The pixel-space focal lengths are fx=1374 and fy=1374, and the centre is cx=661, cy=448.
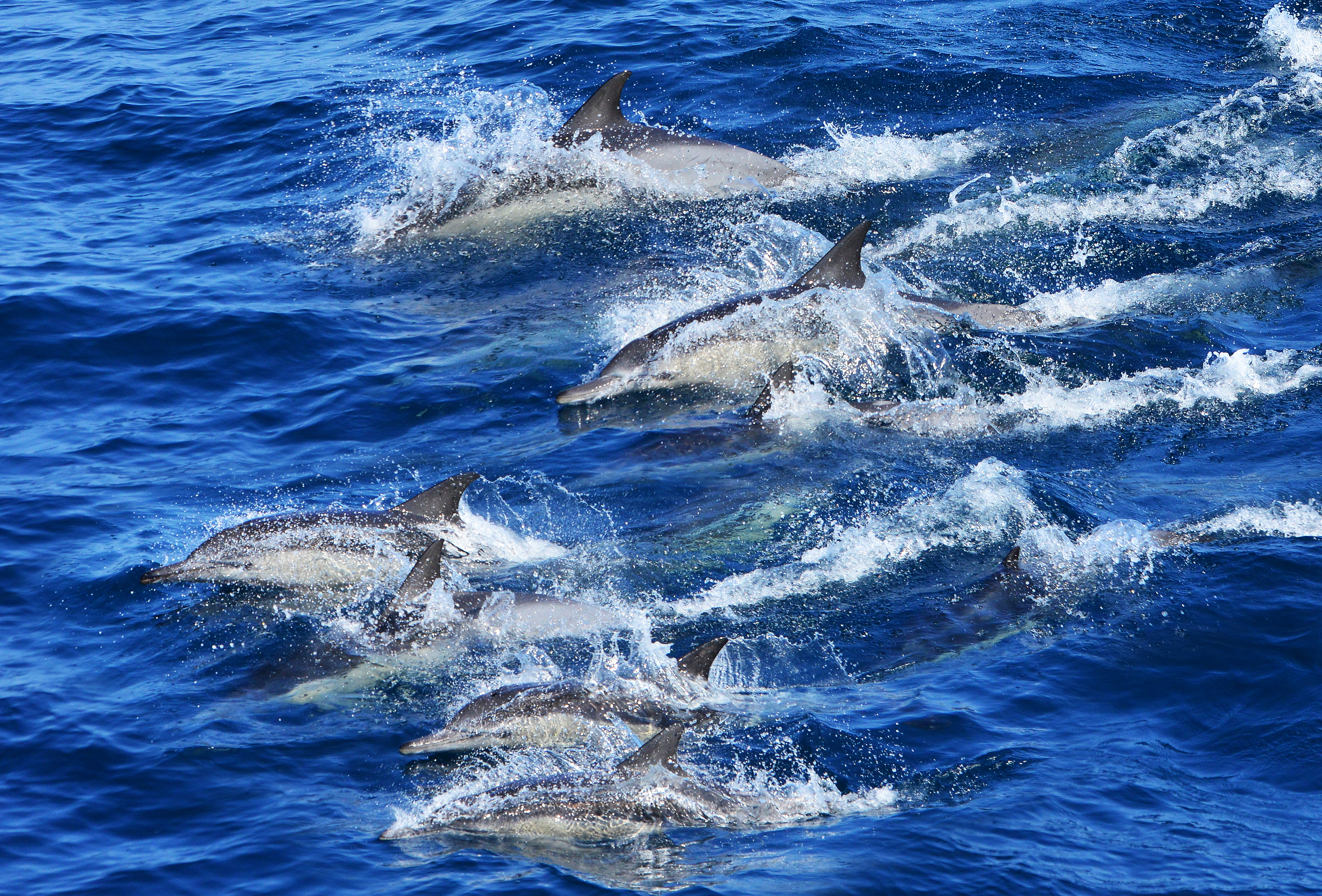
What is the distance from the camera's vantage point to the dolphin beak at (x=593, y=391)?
Answer: 48.5 feet

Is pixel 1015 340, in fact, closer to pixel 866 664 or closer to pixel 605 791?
pixel 866 664

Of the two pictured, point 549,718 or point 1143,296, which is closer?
point 549,718

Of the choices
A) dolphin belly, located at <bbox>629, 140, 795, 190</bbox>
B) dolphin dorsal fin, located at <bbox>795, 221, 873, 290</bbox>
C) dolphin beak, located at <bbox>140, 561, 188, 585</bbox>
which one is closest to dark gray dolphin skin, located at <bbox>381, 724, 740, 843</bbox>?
dolphin beak, located at <bbox>140, 561, 188, 585</bbox>

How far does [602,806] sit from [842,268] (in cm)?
826

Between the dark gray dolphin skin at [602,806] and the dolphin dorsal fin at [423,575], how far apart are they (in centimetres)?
247

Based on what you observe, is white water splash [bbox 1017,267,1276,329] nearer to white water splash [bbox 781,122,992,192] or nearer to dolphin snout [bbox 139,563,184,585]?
white water splash [bbox 781,122,992,192]

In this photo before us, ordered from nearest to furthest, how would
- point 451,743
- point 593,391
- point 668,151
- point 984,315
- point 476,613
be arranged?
point 451,743 < point 476,613 < point 593,391 < point 984,315 < point 668,151

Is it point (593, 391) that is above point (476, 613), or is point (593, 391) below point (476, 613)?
above

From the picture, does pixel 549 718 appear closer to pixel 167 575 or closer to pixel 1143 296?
pixel 167 575

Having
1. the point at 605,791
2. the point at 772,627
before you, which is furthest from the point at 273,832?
the point at 772,627

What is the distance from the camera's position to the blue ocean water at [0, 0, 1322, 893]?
341 inches

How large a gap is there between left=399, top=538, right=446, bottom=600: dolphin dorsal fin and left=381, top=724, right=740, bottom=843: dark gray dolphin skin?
2.47m

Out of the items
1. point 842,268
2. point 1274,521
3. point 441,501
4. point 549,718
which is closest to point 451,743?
point 549,718

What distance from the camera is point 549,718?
931 cm
